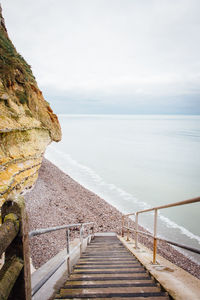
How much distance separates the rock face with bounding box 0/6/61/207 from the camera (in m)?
7.45

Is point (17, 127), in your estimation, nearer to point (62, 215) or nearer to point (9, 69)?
point (9, 69)

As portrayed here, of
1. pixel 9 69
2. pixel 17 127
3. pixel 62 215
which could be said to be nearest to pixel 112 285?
pixel 17 127

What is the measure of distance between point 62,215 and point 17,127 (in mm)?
5993

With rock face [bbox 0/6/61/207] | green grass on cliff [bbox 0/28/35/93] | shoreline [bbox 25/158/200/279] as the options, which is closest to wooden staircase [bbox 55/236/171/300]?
shoreline [bbox 25/158/200/279]

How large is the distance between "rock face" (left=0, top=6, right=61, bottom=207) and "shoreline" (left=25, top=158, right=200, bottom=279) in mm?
1950

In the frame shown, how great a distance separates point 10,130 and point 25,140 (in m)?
1.44

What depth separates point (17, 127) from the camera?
804cm

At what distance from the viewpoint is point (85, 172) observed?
28.5 meters

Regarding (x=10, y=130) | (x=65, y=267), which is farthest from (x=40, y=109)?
(x=65, y=267)

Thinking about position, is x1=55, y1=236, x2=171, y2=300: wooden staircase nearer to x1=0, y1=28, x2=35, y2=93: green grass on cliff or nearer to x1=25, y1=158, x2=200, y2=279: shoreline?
x1=25, y1=158, x2=200, y2=279: shoreline

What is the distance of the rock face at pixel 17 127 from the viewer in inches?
293

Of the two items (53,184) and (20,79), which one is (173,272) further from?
(53,184)

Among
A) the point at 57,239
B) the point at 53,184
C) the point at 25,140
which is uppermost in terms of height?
the point at 25,140

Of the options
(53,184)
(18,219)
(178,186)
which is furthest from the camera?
(178,186)
